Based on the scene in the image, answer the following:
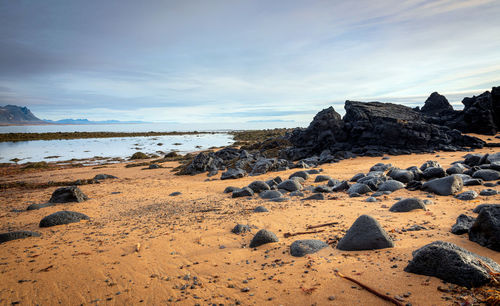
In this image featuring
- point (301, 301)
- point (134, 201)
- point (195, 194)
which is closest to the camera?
point (301, 301)

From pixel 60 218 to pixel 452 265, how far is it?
33.4ft

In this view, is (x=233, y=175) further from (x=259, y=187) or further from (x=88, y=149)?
(x=88, y=149)

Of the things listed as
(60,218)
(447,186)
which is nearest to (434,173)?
(447,186)

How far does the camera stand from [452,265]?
138 inches

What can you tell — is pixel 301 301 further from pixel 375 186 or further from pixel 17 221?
pixel 17 221

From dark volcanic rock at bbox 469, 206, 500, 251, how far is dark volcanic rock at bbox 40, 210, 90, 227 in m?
10.7

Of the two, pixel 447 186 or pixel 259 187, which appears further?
pixel 259 187

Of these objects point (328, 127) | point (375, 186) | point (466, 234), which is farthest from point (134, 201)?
point (328, 127)

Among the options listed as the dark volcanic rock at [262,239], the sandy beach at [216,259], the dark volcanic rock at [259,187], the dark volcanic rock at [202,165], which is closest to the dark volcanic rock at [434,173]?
the sandy beach at [216,259]

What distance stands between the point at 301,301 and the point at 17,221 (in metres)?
10.3

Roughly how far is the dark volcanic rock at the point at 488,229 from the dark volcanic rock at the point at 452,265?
897mm

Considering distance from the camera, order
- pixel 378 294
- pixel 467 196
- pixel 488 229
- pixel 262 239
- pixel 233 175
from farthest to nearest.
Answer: pixel 233 175 < pixel 467 196 < pixel 262 239 < pixel 488 229 < pixel 378 294

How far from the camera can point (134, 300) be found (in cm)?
396

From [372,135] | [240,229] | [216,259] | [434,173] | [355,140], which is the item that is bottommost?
[216,259]
